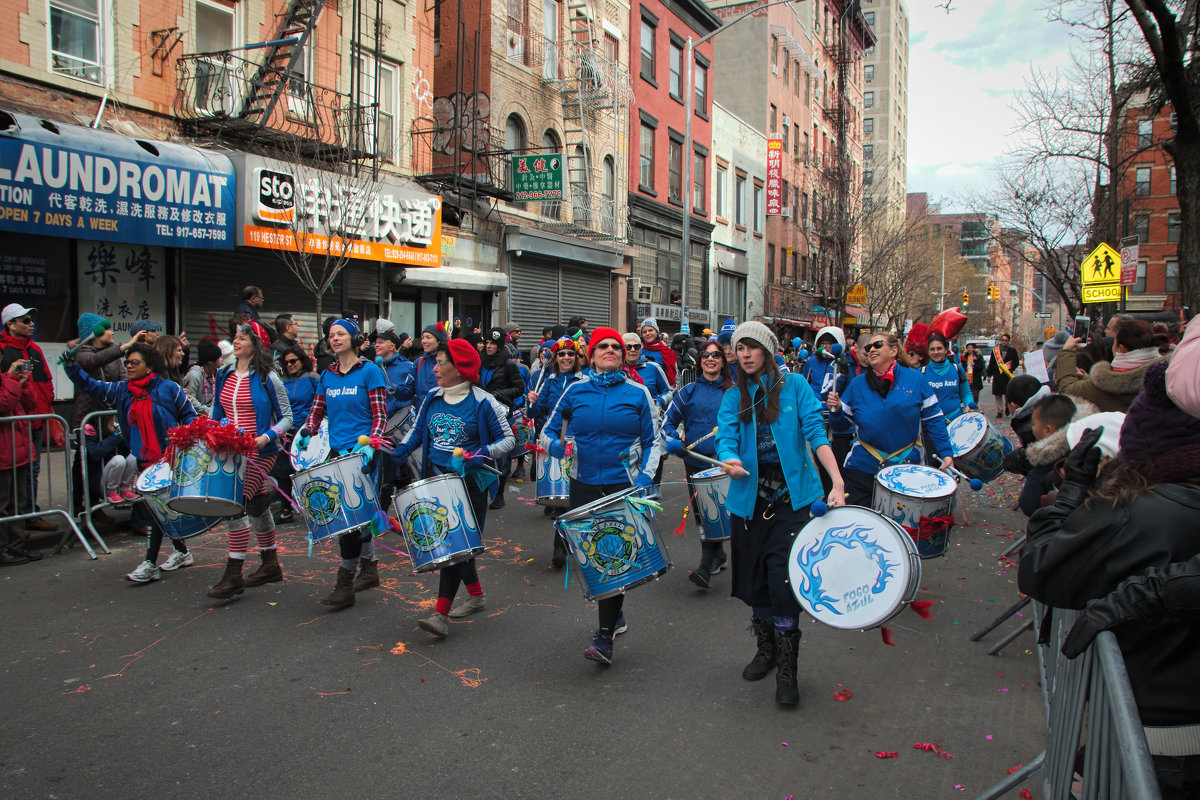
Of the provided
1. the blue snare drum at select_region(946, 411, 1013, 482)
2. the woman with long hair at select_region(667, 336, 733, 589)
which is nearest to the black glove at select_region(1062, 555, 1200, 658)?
the woman with long hair at select_region(667, 336, 733, 589)

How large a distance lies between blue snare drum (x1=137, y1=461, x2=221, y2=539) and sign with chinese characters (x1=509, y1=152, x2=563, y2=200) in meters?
15.8

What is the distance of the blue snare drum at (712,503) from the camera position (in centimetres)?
630

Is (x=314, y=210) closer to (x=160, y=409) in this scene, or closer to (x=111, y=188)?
(x=111, y=188)

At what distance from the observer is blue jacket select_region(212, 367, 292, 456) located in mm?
6688

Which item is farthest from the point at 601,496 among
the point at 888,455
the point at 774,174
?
the point at 774,174

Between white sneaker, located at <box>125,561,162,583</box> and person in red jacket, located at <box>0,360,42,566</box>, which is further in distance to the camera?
person in red jacket, located at <box>0,360,42,566</box>

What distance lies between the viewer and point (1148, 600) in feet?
6.75

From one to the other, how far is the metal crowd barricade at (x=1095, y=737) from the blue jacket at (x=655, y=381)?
5.70 metres

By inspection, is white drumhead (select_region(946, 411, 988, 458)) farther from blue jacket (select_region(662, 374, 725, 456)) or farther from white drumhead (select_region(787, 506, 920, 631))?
white drumhead (select_region(787, 506, 920, 631))

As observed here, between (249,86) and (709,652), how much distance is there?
43.1 feet

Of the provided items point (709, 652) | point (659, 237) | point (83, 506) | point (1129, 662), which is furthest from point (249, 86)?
point (659, 237)

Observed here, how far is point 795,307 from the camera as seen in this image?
1724 inches

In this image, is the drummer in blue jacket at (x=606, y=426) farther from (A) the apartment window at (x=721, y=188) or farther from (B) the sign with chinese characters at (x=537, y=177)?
(A) the apartment window at (x=721, y=188)

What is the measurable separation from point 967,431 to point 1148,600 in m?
6.79
